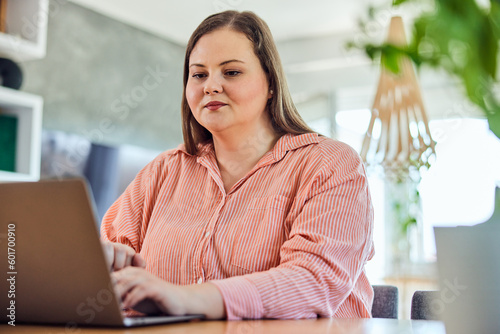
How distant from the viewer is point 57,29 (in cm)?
432

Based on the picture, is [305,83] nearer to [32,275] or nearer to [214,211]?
[214,211]

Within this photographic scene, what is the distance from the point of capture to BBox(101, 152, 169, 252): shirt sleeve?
149 centimetres

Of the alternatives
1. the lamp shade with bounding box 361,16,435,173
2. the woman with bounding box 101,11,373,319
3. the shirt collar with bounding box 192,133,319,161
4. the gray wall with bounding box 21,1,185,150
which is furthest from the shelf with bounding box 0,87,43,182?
the shirt collar with bounding box 192,133,319,161

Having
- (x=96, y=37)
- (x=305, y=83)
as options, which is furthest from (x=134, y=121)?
(x=305, y=83)

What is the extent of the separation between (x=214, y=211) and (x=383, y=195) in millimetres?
5201

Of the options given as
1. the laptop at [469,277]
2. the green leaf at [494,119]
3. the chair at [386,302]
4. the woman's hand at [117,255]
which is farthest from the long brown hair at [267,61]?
the green leaf at [494,119]

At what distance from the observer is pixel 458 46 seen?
0.32m

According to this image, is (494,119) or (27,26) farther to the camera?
(27,26)

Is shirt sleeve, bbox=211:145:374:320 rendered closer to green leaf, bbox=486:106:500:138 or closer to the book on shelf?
green leaf, bbox=486:106:500:138

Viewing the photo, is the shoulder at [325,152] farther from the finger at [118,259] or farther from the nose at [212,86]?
the finger at [118,259]

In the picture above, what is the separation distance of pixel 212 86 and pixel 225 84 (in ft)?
0.12

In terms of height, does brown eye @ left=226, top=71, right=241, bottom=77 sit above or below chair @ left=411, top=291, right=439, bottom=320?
above

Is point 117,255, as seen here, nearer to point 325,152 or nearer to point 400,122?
point 325,152

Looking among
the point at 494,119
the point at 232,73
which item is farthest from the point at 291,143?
the point at 494,119
